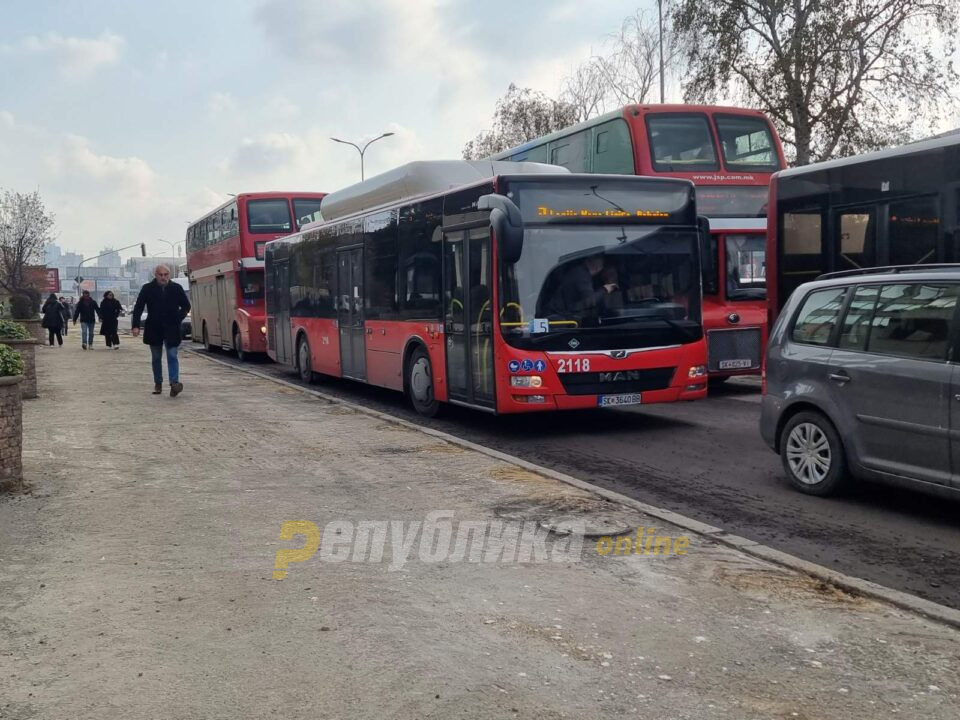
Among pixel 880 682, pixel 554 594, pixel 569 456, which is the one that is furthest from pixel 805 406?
pixel 880 682

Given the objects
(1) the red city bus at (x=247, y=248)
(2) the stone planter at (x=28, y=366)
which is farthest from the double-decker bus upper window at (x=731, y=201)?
(1) the red city bus at (x=247, y=248)

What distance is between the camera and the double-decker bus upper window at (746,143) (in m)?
16.2

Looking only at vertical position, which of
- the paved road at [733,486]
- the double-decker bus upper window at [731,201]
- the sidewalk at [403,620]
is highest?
the double-decker bus upper window at [731,201]

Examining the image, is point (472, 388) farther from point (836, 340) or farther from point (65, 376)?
point (65, 376)

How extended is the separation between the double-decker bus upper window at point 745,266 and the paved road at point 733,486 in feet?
Answer: 6.26

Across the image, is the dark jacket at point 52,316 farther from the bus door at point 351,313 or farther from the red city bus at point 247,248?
the bus door at point 351,313

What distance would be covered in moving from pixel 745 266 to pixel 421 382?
17.9ft

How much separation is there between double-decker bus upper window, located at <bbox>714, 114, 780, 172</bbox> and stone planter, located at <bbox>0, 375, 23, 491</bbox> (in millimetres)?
11218

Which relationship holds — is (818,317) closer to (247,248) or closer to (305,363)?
(305,363)

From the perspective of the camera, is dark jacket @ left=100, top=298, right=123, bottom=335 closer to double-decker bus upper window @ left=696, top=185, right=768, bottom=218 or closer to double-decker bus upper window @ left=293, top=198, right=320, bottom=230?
double-decker bus upper window @ left=293, top=198, right=320, bottom=230

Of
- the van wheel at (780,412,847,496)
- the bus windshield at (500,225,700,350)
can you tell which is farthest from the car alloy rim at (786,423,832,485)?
the bus windshield at (500,225,700,350)

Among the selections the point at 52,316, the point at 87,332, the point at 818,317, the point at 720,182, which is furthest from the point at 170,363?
the point at 52,316

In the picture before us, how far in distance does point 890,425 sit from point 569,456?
3751 mm

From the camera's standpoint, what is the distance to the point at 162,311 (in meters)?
15.9
